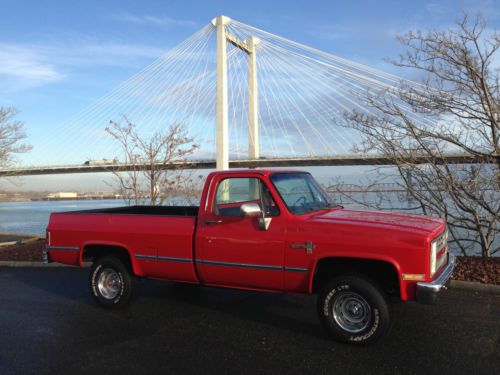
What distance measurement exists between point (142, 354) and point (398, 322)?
2.71 metres

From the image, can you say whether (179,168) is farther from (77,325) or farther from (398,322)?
(398,322)

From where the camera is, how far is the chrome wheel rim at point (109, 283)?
18.5 ft

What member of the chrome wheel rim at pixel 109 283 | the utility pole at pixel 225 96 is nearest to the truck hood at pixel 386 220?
the chrome wheel rim at pixel 109 283

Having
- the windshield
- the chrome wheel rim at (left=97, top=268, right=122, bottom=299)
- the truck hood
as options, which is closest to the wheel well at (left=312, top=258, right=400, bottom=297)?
the truck hood

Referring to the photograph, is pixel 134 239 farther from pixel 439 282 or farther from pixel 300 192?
pixel 439 282

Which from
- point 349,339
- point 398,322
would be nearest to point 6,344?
point 349,339

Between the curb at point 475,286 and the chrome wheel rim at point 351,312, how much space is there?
263 cm

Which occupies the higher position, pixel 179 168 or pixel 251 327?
pixel 179 168

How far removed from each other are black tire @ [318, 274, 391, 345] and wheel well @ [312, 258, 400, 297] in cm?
15

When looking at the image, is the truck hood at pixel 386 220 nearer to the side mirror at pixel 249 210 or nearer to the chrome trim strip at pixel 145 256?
the side mirror at pixel 249 210

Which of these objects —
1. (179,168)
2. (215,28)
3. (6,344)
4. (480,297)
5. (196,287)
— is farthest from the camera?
(215,28)

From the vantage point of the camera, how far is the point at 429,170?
Result: 7.70 metres

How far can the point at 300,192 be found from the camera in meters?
4.93

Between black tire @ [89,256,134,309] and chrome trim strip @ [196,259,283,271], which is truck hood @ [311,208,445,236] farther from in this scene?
black tire @ [89,256,134,309]
